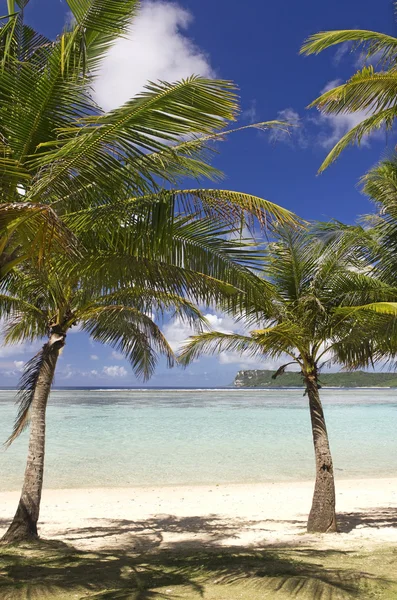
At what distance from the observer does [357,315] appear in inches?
289

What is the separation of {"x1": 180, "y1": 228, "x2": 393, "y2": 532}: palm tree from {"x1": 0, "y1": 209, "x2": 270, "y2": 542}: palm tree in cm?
111

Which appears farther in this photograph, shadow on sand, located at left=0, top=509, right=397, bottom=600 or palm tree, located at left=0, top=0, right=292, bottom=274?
shadow on sand, located at left=0, top=509, right=397, bottom=600

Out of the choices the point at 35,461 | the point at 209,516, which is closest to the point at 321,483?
the point at 209,516

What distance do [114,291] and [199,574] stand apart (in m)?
3.49

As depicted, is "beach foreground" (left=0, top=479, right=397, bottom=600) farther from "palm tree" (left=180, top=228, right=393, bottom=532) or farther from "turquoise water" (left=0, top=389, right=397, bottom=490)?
"turquoise water" (left=0, top=389, right=397, bottom=490)

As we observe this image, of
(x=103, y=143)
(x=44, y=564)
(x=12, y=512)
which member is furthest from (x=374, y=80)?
(x=12, y=512)

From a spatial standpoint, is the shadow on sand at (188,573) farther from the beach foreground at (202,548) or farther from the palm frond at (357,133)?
the palm frond at (357,133)

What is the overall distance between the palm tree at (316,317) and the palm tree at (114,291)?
1.11m

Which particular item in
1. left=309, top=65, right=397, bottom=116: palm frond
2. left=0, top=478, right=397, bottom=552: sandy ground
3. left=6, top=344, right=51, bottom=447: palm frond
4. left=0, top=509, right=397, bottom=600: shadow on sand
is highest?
left=309, top=65, right=397, bottom=116: palm frond

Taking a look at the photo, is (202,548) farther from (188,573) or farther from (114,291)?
(114,291)

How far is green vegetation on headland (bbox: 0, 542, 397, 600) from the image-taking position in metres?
4.63

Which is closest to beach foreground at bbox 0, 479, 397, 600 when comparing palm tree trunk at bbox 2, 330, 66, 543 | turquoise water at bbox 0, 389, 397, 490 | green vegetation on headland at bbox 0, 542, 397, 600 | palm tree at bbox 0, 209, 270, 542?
green vegetation on headland at bbox 0, 542, 397, 600

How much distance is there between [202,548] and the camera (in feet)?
23.8

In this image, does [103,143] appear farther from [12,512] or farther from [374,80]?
[12,512]
